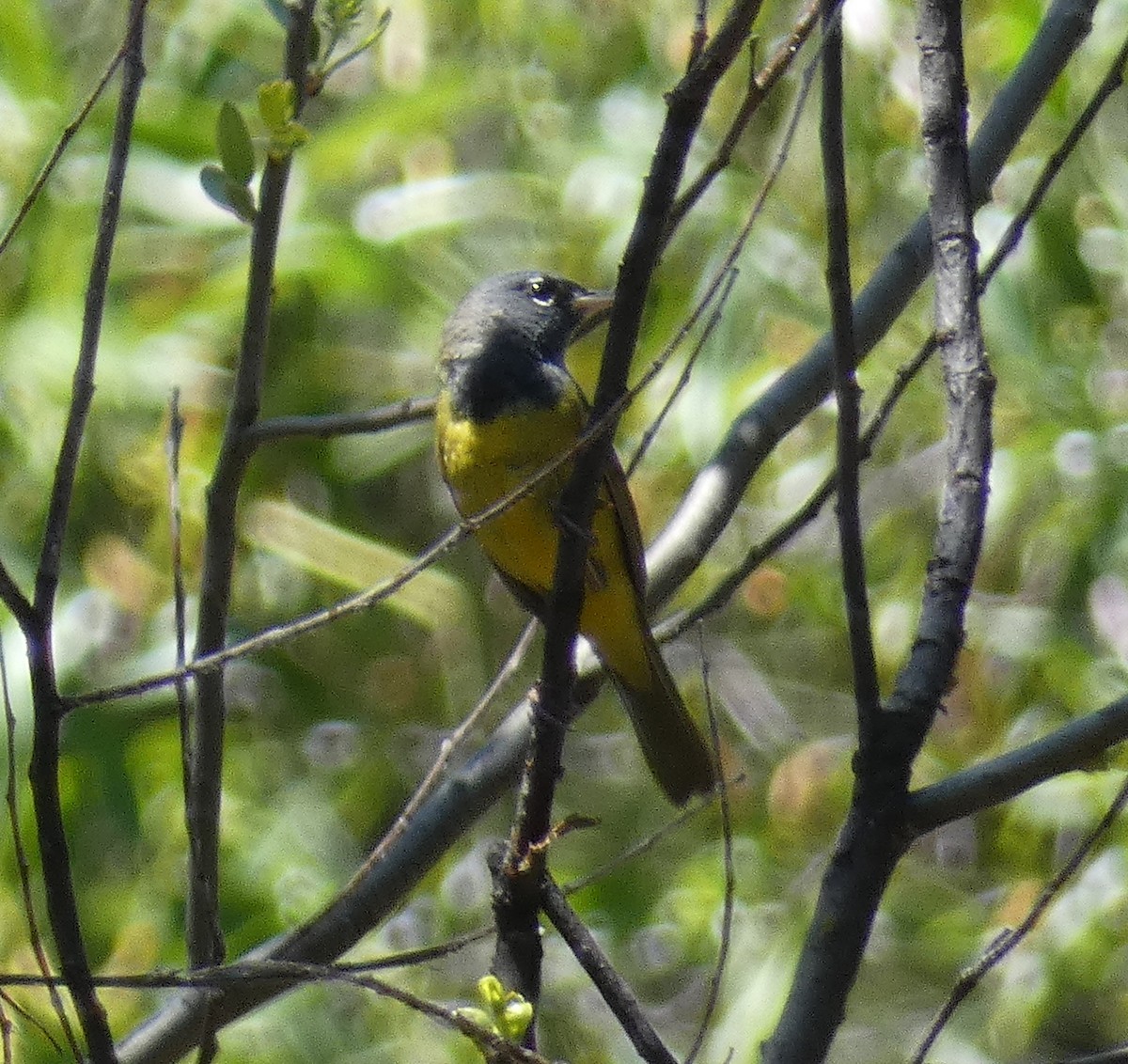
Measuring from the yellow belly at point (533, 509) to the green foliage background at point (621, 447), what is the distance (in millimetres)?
823

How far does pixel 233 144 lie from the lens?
2.53 metres

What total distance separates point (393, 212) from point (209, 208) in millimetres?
672

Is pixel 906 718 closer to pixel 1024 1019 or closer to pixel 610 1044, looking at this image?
pixel 1024 1019

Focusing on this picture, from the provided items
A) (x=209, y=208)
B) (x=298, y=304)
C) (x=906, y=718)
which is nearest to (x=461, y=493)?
(x=209, y=208)

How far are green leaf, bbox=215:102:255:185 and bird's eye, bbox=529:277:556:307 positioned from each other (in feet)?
7.64

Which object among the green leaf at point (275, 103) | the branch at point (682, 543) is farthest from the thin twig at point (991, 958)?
the green leaf at point (275, 103)

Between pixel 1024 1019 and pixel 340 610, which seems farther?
pixel 1024 1019

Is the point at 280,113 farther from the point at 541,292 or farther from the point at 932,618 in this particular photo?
the point at 541,292

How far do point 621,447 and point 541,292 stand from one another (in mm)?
908

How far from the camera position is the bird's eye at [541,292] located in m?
4.87

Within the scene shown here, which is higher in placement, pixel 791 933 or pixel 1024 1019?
pixel 791 933

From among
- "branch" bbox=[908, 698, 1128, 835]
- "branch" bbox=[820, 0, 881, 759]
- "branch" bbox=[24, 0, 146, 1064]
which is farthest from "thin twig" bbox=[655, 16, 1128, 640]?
"branch" bbox=[24, 0, 146, 1064]

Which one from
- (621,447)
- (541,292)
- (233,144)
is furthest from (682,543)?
(621,447)

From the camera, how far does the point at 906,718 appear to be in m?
2.22
